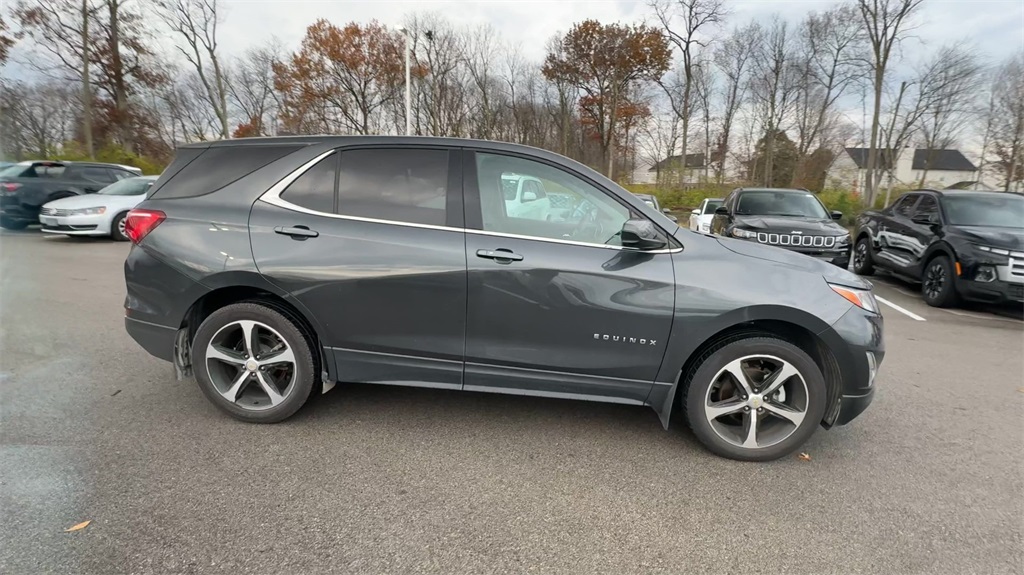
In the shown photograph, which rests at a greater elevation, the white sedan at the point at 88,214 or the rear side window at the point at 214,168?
the rear side window at the point at 214,168

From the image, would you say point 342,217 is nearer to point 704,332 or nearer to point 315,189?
point 315,189

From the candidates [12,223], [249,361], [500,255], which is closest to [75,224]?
[12,223]

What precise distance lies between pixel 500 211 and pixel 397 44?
133 feet

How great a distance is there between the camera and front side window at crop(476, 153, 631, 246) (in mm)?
3016

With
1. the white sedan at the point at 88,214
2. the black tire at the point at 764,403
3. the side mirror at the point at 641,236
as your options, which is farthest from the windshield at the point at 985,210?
the white sedan at the point at 88,214

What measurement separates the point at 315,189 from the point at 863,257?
1090 centimetres

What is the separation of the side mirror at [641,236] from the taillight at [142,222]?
2905 millimetres

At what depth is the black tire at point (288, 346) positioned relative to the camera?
3176 millimetres

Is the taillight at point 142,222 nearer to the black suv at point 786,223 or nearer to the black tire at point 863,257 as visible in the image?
the black suv at point 786,223

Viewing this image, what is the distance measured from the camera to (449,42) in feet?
122

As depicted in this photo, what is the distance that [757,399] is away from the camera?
2963mm

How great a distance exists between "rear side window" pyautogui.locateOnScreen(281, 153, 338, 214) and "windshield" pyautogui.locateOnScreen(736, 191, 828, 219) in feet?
27.5

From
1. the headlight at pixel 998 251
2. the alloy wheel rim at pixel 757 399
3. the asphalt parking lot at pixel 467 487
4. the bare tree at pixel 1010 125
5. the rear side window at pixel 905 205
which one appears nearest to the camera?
the asphalt parking lot at pixel 467 487

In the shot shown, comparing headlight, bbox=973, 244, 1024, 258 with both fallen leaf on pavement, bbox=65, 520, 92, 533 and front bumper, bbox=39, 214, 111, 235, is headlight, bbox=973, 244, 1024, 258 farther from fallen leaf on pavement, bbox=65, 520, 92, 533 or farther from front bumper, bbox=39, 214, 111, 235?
front bumper, bbox=39, 214, 111, 235
